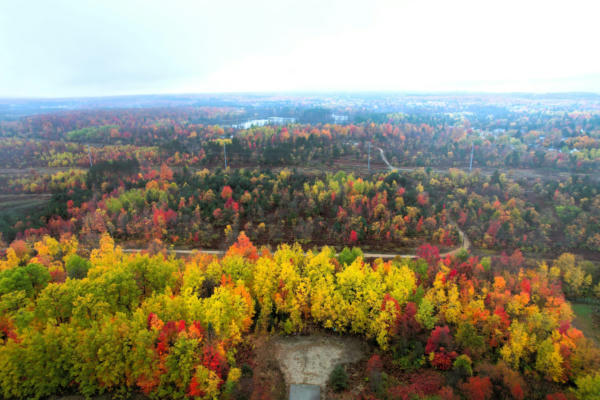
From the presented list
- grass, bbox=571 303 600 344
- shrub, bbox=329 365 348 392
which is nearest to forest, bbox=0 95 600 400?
shrub, bbox=329 365 348 392

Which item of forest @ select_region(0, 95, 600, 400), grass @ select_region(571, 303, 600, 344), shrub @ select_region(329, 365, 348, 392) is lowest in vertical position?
grass @ select_region(571, 303, 600, 344)

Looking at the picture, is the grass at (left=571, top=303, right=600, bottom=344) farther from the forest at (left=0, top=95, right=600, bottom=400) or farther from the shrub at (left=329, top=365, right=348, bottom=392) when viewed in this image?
the shrub at (left=329, top=365, right=348, bottom=392)

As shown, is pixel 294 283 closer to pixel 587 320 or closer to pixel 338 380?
pixel 338 380

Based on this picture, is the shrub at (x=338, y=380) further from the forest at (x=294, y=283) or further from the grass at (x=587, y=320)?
the grass at (x=587, y=320)

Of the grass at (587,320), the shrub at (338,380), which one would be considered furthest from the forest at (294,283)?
the grass at (587,320)

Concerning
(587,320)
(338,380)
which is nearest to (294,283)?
(338,380)

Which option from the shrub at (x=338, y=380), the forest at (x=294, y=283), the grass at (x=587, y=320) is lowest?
the grass at (x=587, y=320)
